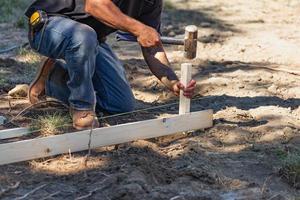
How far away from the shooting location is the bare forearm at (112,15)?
11.8ft

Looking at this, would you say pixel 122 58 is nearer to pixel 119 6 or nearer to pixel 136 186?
pixel 119 6

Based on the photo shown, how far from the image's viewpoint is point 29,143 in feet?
10.9

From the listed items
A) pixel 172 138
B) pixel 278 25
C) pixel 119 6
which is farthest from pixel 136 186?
pixel 278 25

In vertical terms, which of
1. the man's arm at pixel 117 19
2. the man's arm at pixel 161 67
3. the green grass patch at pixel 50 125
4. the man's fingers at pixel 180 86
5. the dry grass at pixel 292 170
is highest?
the man's arm at pixel 117 19

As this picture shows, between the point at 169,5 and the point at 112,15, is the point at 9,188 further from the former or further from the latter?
the point at 169,5

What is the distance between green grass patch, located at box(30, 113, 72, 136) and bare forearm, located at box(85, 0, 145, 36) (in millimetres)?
671

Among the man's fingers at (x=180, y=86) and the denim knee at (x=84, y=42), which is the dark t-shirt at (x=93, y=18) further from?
the man's fingers at (x=180, y=86)

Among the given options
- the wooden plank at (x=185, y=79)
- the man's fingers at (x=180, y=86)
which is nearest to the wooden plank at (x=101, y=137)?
the wooden plank at (x=185, y=79)

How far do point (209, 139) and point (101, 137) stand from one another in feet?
2.27

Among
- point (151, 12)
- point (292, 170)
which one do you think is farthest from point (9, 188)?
point (151, 12)

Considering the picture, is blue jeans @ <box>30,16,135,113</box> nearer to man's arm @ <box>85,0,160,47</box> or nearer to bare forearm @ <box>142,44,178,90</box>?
man's arm @ <box>85,0,160,47</box>

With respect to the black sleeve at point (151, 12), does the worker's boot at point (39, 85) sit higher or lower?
lower

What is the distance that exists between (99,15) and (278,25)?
3.55 meters

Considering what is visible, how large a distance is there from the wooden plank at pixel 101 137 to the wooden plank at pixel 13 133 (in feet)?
1.19
